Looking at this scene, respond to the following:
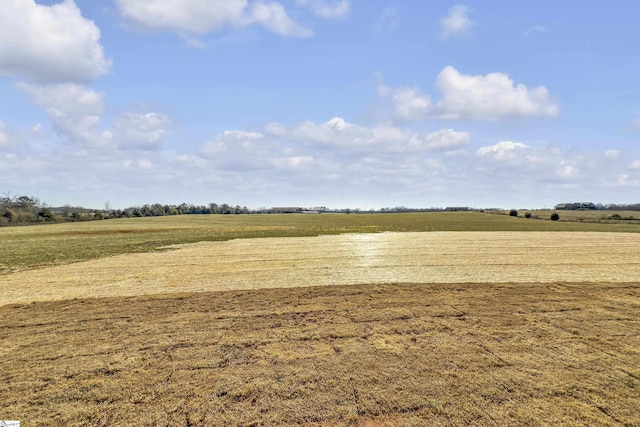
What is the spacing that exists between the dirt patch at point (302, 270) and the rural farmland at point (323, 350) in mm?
283

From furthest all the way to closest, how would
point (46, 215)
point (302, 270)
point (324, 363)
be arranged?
point (46, 215)
point (302, 270)
point (324, 363)

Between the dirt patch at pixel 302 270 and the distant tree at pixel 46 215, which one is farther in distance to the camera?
the distant tree at pixel 46 215

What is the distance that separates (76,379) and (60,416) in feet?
4.98

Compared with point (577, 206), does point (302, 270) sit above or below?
below

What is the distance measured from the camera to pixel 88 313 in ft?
42.4

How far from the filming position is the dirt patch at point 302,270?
1794 centimetres

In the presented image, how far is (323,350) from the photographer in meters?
9.16

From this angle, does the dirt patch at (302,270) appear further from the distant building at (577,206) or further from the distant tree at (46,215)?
the distant building at (577,206)

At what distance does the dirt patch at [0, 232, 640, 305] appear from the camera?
1794cm

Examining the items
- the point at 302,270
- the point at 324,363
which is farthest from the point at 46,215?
the point at 324,363

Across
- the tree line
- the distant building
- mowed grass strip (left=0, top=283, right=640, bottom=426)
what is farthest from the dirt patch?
the distant building

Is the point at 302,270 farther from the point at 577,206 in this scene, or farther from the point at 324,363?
the point at 577,206

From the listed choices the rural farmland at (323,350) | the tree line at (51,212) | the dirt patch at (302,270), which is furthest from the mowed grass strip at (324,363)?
the tree line at (51,212)

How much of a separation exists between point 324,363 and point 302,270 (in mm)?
13712
